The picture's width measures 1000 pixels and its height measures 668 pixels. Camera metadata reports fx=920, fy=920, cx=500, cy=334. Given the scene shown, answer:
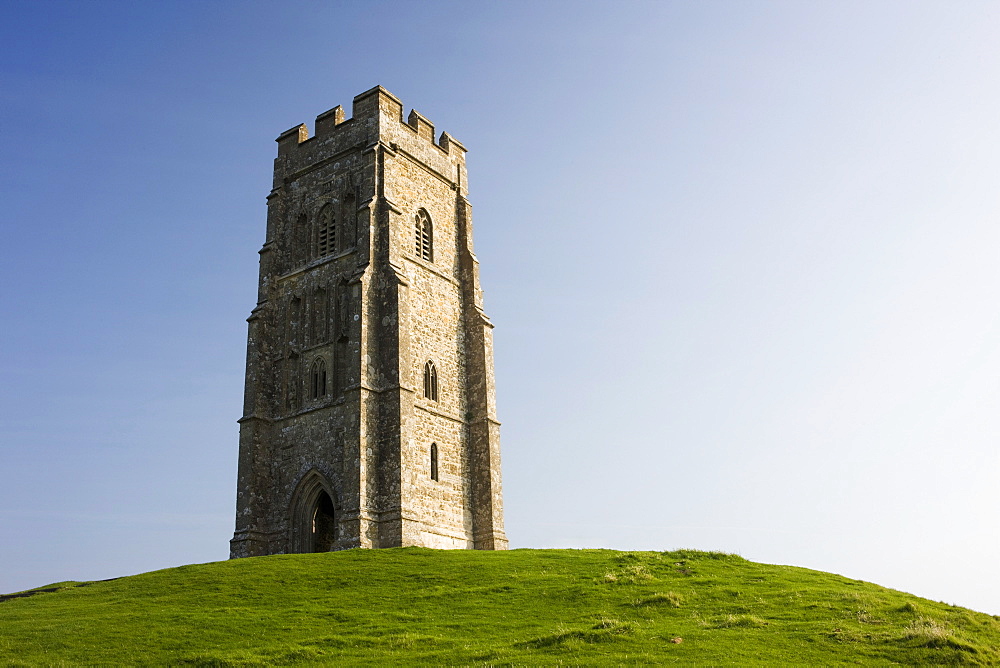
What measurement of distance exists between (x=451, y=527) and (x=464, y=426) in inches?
192

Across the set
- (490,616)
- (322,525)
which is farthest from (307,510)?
(490,616)

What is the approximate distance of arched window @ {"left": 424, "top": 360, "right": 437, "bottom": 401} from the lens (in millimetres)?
40031

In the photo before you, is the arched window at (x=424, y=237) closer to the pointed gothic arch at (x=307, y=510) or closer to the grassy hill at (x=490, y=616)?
the pointed gothic arch at (x=307, y=510)

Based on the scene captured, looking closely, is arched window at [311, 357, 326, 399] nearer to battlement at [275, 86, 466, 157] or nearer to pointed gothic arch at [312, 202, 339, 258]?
pointed gothic arch at [312, 202, 339, 258]

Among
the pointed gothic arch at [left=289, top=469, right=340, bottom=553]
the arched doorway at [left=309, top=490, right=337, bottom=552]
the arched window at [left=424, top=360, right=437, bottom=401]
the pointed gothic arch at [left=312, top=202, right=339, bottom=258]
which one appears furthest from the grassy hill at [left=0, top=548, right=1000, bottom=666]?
the pointed gothic arch at [left=312, top=202, right=339, bottom=258]

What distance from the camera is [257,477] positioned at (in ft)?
128

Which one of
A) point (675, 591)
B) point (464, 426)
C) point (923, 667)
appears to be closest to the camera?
point (923, 667)

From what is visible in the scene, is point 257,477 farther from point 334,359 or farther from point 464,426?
point 464,426

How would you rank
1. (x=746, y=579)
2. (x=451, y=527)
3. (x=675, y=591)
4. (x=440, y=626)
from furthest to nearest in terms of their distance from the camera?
(x=451, y=527)
(x=746, y=579)
(x=675, y=591)
(x=440, y=626)

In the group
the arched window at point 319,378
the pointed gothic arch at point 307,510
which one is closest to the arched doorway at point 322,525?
the pointed gothic arch at point 307,510

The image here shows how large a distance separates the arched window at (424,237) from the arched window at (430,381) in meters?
5.38

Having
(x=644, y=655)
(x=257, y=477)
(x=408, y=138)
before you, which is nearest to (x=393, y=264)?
(x=408, y=138)

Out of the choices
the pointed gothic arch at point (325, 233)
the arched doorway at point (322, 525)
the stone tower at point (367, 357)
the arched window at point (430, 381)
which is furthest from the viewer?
the pointed gothic arch at point (325, 233)

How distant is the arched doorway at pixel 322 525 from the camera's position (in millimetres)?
38344
